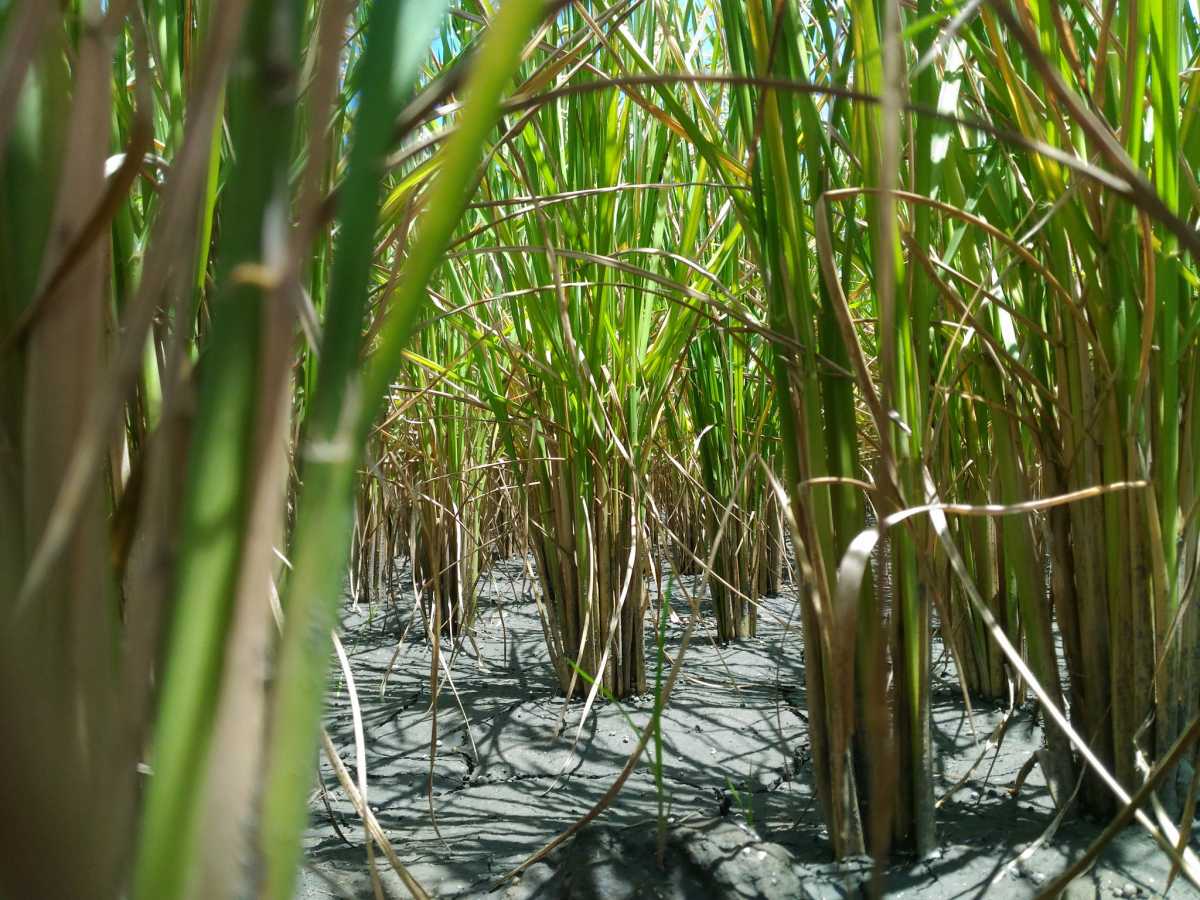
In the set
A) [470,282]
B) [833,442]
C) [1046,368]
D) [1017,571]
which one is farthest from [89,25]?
[470,282]

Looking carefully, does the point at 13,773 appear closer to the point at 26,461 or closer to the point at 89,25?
the point at 26,461

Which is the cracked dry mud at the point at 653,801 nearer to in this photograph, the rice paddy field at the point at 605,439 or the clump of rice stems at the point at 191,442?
the rice paddy field at the point at 605,439

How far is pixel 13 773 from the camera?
0.27 metres

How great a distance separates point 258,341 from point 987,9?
811 millimetres

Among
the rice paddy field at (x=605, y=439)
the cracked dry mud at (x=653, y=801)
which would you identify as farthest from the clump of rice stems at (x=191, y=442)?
the cracked dry mud at (x=653, y=801)

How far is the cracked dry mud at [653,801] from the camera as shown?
32.7 inches

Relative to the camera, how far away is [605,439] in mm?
1571

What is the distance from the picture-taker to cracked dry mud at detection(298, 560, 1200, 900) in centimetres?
83

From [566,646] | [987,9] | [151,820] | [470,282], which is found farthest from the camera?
[470,282]

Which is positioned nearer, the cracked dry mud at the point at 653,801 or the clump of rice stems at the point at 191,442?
the clump of rice stems at the point at 191,442

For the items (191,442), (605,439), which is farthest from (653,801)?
(191,442)

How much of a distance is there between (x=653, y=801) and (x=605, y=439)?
1.97 feet

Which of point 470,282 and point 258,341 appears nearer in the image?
point 258,341

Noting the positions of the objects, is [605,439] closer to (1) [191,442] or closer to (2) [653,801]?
(2) [653,801]
